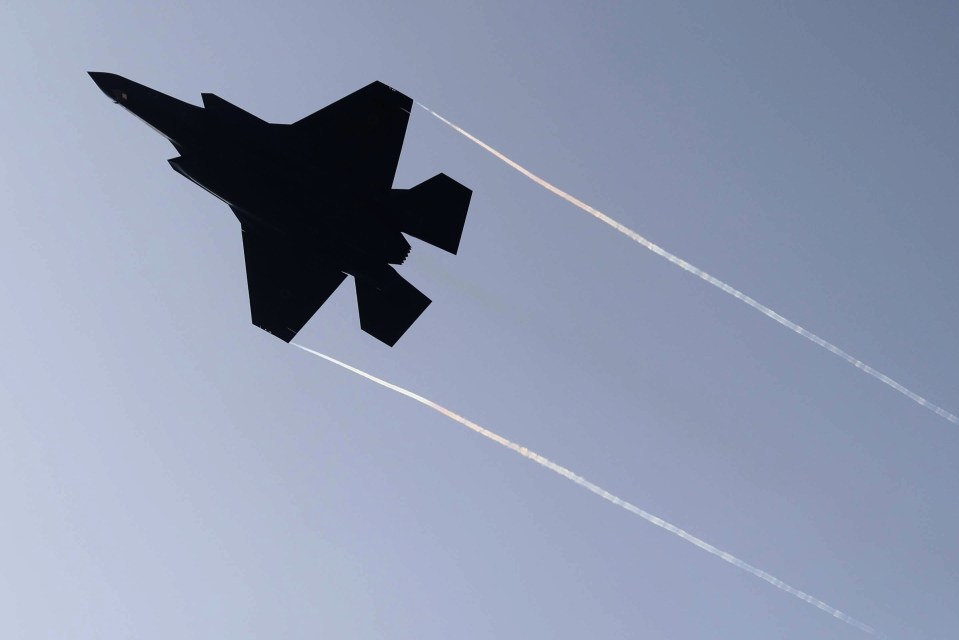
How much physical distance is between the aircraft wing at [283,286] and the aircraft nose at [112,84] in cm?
699

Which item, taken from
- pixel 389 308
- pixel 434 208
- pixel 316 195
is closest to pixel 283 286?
pixel 389 308

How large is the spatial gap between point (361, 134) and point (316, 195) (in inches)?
124

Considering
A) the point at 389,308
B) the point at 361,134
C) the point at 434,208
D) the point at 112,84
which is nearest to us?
the point at 112,84

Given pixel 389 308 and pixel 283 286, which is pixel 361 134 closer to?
pixel 389 308

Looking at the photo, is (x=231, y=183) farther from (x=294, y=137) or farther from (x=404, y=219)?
(x=404, y=219)

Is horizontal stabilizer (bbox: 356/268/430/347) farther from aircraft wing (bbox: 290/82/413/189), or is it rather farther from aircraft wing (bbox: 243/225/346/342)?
aircraft wing (bbox: 290/82/413/189)

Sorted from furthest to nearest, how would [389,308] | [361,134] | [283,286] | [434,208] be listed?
[283,286] < [389,308] < [361,134] < [434,208]

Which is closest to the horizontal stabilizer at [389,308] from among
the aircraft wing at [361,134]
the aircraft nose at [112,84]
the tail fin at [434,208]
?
the tail fin at [434,208]

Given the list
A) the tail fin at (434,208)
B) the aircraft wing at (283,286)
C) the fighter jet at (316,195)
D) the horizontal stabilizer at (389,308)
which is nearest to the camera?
the fighter jet at (316,195)

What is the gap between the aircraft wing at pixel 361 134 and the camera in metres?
32.0

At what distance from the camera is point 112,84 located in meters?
30.5

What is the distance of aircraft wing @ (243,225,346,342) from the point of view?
34.9 meters

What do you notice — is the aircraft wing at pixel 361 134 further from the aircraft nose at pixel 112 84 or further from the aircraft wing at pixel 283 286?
the aircraft nose at pixel 112 84

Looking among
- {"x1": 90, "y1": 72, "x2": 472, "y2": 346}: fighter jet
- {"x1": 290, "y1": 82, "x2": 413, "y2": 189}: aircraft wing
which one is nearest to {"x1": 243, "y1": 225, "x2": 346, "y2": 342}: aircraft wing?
{"x1": 90, "y1": 72, "x2": 472, "y2": 346}: fighter jet
